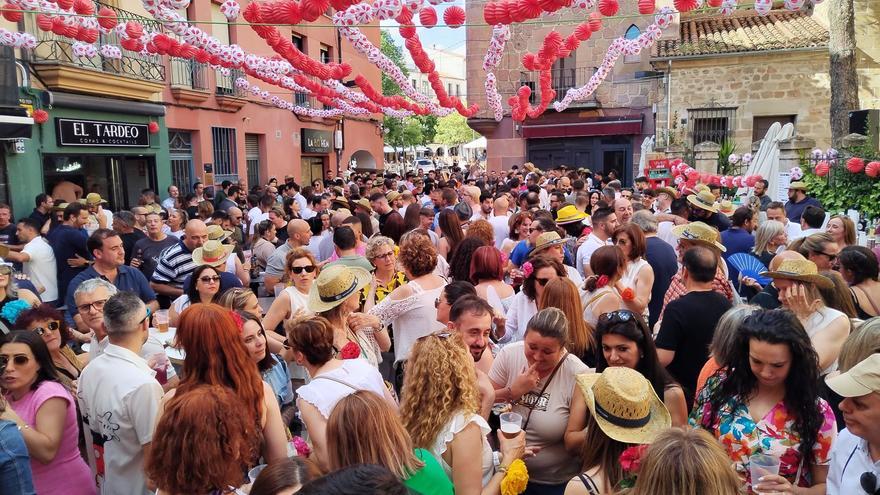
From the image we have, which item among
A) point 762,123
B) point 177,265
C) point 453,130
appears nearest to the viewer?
point 177,265

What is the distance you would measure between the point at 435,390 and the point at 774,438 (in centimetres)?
141

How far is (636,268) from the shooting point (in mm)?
5105

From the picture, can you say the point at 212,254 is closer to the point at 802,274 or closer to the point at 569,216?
the point at 569,216

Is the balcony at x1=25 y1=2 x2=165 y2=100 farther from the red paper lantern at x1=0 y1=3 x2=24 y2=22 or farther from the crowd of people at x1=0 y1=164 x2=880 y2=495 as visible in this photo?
the crowd of people at x1=0 y1=164 x2=880 y2=495

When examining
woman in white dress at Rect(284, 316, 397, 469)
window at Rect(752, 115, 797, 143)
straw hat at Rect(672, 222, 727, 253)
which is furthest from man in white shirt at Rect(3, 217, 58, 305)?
window at Rect(752, 115, 797, 143)

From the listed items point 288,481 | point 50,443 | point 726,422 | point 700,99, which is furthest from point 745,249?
point 700,99

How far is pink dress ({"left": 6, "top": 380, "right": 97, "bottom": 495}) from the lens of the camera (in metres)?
2.88

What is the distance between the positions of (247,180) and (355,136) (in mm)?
8827

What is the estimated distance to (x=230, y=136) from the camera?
17938 mm

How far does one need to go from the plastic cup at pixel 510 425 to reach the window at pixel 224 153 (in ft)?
52.8

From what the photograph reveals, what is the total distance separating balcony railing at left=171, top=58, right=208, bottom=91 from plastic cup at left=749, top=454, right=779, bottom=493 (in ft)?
51.3

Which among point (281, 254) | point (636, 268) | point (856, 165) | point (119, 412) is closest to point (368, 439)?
point (119, 412)

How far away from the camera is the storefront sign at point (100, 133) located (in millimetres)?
Result: 11969

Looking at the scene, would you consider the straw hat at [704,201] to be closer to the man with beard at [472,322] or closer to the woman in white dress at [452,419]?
the man with beard at [472,322]
